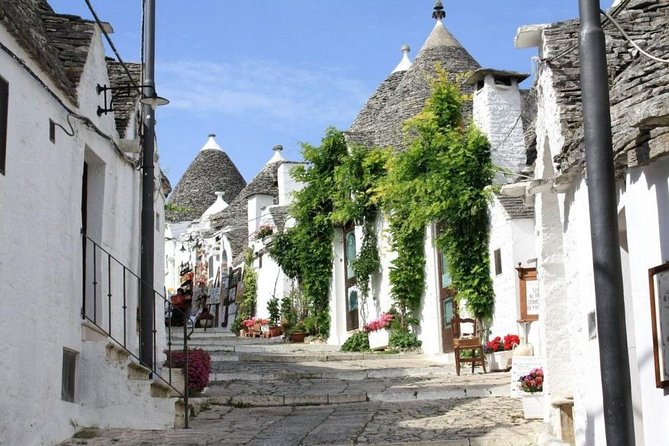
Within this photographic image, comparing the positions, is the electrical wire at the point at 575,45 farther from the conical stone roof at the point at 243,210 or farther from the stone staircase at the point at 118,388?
the conical stone roof at the point at 243,210

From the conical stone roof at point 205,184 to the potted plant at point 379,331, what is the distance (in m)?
28.2

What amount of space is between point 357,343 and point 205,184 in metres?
29.8

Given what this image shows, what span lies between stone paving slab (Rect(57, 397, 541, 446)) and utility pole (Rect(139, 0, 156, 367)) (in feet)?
3.73

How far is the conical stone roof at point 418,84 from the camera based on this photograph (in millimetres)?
24625

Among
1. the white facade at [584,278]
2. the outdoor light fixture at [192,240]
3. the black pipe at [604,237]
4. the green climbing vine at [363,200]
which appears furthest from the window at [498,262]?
the outdoor light fixture at [192,240]

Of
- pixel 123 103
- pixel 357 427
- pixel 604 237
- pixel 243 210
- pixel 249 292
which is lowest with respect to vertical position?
pixel 357 427

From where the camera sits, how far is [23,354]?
9.41 metres

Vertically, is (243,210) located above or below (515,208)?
above

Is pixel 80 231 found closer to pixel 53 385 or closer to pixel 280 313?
pixel 53 385

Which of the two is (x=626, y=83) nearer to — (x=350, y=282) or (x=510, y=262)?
(x=510, y=262)

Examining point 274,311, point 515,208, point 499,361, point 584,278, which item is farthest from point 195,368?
point 274,311

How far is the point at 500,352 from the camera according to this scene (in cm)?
1734

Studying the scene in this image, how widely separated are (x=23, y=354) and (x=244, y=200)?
1216 inches

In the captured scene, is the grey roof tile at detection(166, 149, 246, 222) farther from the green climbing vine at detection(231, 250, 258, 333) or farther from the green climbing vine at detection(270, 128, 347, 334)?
the green climbing vine at detection(270, 128, 347, 334)
